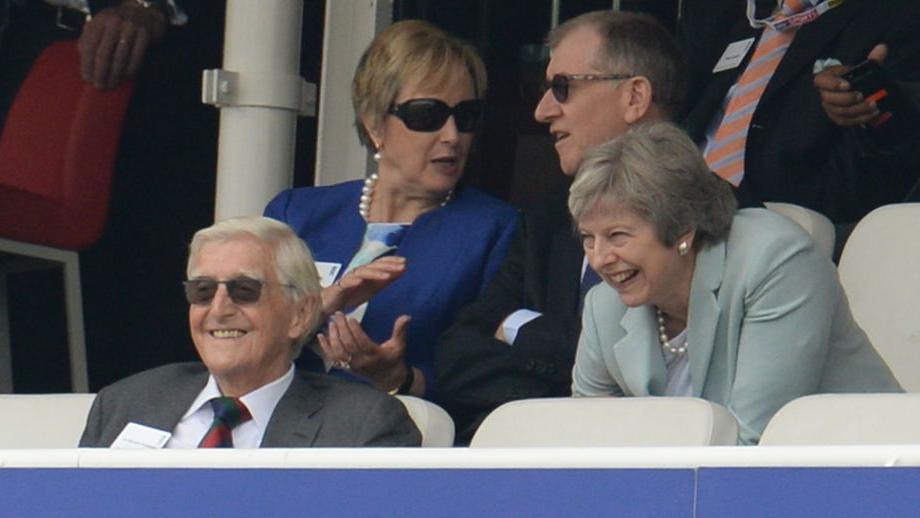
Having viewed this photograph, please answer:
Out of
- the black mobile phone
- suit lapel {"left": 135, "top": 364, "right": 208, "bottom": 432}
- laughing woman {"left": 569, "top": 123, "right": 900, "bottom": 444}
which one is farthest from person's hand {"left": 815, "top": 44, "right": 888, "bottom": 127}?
suit lapel {"left": 135, "top": 364, "right": 208, "bottom": 432}

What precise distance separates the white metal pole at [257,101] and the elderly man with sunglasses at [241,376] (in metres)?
1.16

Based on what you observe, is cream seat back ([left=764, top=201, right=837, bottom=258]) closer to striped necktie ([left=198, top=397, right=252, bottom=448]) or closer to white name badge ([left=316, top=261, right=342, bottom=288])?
white name badge ([left=316, top=261, right=342, bottom=288])

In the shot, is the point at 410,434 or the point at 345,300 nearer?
the point at 410,434

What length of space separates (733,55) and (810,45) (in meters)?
0.28

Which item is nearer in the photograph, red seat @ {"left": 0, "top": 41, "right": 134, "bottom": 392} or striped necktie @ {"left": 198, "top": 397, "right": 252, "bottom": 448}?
striped necktie @ {"left": 198, "top": 397, "right": 252, "bottom": 448}

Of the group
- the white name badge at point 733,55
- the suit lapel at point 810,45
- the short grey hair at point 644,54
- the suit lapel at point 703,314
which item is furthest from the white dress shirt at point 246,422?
the white name badge at point 733,55

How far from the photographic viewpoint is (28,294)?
5922 millimetres

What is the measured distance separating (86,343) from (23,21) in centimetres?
91

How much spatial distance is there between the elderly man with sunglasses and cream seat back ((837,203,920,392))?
0.91 m

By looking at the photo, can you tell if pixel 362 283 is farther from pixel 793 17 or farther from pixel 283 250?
pixel 793 17

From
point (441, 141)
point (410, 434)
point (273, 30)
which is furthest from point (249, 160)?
point (410, 434)

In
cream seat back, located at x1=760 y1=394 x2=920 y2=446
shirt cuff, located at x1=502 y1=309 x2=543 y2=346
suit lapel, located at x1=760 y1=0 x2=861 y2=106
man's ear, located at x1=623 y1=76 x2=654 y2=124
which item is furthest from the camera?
suit lapel, located at x1=760 y1=0 x2=861 y2=106

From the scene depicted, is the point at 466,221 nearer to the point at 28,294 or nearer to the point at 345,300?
the point at 345,300

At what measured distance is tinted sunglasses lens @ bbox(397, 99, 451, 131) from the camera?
443cm
